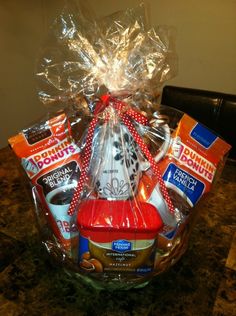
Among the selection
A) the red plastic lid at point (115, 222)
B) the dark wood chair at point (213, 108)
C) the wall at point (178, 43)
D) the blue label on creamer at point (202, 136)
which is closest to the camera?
the red plastic lid at point (115, 222)

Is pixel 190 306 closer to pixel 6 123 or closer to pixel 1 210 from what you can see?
pixel 1 210

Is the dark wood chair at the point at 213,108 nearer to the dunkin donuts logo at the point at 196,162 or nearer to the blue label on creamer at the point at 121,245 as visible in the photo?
the dunkin donuts logo at the point at 196,162

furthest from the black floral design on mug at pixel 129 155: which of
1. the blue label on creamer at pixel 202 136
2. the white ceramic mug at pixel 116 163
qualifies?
the blue label on creamer at pixel 202 136

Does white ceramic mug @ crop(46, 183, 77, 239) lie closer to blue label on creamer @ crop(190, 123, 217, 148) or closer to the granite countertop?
the granite countertop

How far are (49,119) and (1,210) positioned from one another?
10.2 inches

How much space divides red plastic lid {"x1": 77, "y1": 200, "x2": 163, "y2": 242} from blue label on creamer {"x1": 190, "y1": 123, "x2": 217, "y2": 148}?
18 cm

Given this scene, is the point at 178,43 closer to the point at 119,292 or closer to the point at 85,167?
the point at 85,167

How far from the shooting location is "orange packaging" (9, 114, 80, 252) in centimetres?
54

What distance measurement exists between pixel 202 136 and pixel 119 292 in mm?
318

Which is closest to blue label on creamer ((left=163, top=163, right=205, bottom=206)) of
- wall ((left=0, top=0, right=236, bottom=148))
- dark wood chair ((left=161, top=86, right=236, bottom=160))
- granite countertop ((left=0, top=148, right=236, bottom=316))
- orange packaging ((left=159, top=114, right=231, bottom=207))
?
orange packaging ((left=159, top=114, right=231, bottom=207))

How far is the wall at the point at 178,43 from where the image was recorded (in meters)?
1.56

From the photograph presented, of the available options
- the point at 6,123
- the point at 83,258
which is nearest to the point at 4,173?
the point at 83,258

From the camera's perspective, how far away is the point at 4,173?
86 cm

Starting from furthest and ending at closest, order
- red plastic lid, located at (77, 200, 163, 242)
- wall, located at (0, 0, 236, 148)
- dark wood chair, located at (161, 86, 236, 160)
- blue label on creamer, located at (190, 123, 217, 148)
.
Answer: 1. wall, located at (0, 0, 236, 148)
2. dark wood chair, located at (161, 86, 236, 160)
3. blue label on creamer, located at (190, 123, 217, 148)
4. red plastic lid, located at (77, 200, 163, 242)
